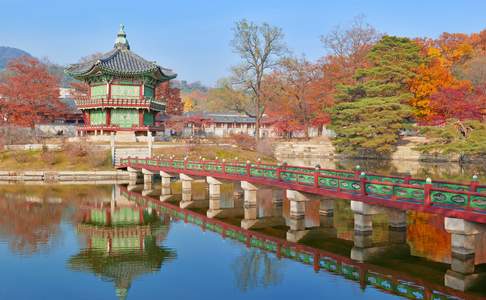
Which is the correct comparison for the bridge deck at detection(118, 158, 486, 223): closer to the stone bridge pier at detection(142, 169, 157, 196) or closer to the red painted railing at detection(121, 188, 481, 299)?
the red painted railing at detection(121, 188, 481, 299)

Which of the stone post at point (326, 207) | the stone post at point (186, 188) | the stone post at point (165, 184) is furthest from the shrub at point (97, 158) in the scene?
the stone post at point (326, 207)

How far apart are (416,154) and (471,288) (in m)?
Answer: 50.2

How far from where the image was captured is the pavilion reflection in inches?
630

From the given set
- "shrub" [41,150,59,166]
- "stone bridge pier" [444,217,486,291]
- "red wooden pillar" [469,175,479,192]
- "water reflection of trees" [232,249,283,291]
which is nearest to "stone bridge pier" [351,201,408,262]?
"stone bridge pier" [444,217,486,291]

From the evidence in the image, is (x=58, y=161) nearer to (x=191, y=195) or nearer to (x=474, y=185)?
(x=191, y=195)

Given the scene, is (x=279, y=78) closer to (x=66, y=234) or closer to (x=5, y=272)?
(x=66, y=234)

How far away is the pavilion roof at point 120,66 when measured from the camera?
175 feet

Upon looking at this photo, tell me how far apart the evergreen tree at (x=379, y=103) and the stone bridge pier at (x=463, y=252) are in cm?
4470

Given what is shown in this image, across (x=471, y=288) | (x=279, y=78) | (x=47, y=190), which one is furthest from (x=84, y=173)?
(x=279, y=78)

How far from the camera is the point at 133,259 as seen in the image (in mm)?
17406

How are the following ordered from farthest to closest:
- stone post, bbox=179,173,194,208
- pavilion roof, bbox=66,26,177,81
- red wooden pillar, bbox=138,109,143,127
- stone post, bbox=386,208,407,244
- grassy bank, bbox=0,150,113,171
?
red wooden pillar, bbox=138,109,143,127 < pavilion roof, bbox=66,26,177,81 < grassy bank, bbox=0,150,113,171 < stone post, bbox=179,173,194,208 < stone post, bbox=386,208,407,244

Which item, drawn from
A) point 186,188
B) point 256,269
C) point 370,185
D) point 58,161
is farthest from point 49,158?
point 370,185

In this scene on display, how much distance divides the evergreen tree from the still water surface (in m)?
36.0

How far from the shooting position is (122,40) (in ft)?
201
